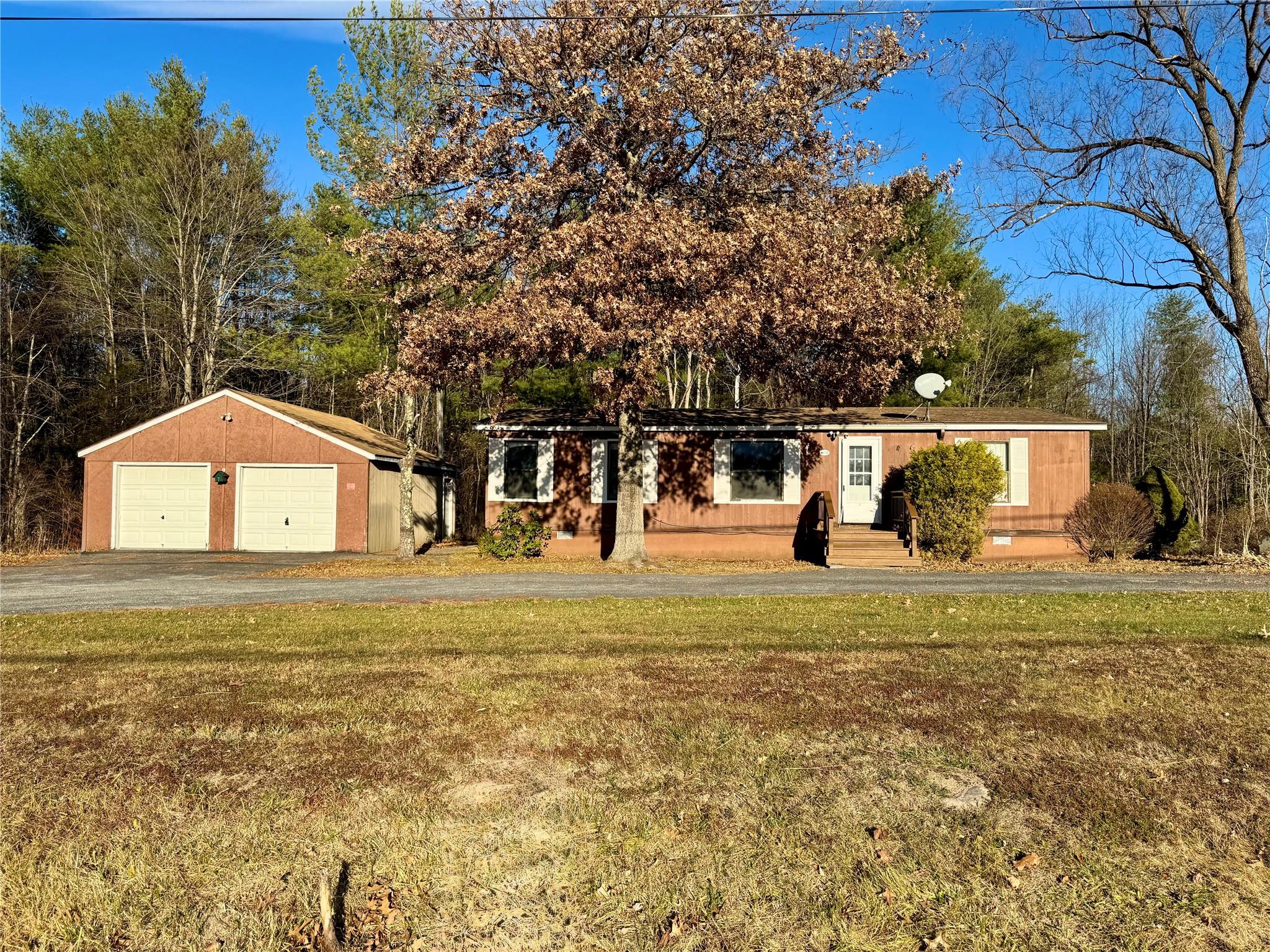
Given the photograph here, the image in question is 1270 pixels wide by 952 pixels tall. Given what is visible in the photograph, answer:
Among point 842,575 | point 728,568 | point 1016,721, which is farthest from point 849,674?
point 728,568

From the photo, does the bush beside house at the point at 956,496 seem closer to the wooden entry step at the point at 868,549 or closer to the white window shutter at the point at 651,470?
the wooden entry step at the point at 868,549

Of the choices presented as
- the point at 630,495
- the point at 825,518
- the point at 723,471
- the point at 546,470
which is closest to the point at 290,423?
the point at 546,470

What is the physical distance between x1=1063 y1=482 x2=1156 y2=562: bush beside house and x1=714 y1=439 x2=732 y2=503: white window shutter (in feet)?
24.4

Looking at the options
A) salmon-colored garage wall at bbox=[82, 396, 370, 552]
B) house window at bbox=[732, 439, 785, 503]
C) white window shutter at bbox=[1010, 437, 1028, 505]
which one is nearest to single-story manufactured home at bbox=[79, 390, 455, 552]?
salmon-colored garage wall at bbox=[82, 396, 370, 552]

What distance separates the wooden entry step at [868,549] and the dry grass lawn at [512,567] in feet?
2.13

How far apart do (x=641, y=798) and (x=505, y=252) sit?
41.9 feet

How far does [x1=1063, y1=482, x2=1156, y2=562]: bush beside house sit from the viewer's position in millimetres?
18312

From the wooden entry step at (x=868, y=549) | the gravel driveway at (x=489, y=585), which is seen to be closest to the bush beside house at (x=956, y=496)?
the wooden entry step at (x=868, y=549)

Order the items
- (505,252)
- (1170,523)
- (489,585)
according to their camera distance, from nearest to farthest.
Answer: (489,585) → (505,252) → (1170,523)

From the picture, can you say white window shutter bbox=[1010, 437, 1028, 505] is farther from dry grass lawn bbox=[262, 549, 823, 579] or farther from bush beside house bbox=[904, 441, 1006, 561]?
dry grass lawn bbox=[262, 549, 823, 579]

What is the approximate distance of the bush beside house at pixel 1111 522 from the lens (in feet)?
60.1

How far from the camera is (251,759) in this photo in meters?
4.42

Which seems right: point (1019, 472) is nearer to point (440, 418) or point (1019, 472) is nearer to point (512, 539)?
point (512, 539)

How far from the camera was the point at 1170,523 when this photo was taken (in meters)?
20.1
